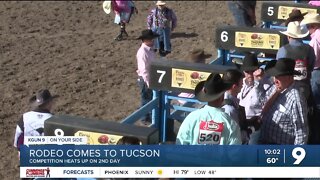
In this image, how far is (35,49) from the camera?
14641 millimetres

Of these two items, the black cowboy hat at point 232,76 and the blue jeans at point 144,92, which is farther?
the blue jeans at point 144,92

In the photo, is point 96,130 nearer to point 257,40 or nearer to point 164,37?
point 257,40

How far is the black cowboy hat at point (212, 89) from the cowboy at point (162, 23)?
8610mm

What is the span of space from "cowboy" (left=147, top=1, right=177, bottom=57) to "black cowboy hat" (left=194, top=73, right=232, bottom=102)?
861cm

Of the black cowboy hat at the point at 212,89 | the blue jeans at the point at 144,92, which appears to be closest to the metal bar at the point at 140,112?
the black cowboy hat at the point at 212,89

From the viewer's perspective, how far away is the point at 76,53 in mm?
14484

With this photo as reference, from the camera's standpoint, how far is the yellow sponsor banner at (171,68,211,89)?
6770 millimetres

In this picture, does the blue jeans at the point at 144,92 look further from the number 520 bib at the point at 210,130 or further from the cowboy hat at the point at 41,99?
the number 520 bib at the point at 210,130

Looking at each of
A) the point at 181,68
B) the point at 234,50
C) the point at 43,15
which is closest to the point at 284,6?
the point at 234,50

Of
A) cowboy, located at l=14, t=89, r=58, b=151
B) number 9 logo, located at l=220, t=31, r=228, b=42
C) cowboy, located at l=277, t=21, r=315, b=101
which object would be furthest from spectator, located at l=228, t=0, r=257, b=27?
cowboy, located at l=14, t=89, r=58, b=151

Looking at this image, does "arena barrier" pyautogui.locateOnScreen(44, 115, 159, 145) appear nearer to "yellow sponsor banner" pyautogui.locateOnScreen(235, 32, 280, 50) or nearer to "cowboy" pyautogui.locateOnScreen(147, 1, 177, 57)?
"yellow sponsor banner" pyautogui.locateOnScreen(235, 32, 280, 50)

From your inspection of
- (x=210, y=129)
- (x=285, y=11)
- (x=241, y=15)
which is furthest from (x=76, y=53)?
(x=210, y=129)

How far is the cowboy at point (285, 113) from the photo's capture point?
5691 mm

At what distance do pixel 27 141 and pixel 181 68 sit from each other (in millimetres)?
2498
